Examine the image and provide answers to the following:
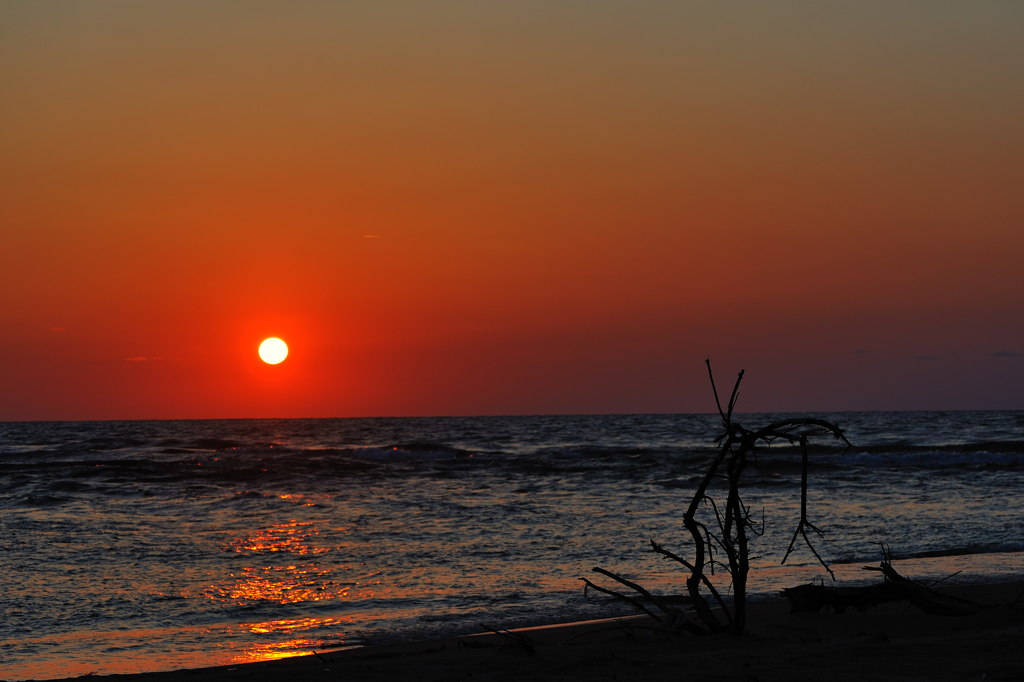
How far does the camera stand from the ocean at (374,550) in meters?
8.91

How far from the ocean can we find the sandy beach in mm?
1121

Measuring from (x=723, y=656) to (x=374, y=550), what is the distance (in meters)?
8.04

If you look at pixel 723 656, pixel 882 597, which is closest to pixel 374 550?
pixel 882 597

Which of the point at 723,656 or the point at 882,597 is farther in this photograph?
the point at 882,597

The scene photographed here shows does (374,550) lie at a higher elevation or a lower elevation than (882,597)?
lower

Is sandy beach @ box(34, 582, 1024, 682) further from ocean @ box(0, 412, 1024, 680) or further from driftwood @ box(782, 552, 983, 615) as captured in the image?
ocean @ box(0, 412, 1024, 680)

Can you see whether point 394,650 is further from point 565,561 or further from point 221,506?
point 221,506

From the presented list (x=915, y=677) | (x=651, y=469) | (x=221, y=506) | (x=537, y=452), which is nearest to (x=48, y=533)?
(x=221, y=506)

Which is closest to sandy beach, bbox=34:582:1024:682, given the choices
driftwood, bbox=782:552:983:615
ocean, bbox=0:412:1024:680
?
driftwood, bbox=782:552:983:615

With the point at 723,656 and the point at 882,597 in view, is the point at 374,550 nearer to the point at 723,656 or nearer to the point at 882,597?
the point at 882,597

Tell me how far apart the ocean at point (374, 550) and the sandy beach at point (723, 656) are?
1.12m

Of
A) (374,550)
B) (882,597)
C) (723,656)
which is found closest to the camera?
(723,656)

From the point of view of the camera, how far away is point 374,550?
1351 cm

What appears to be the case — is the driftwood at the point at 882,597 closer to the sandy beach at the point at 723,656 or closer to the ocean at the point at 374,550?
the sandy beach at the point at 723,656
